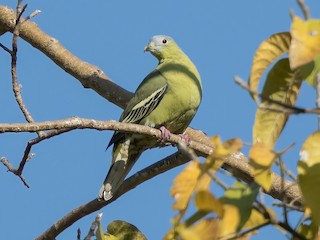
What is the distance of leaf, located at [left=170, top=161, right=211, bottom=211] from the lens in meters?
1.55

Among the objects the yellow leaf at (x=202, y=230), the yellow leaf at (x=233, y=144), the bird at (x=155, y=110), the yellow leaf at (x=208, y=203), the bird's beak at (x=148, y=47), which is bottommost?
the yellow leaf at (x=202, y=230)

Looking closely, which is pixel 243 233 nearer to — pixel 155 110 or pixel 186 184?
pixel 186 184

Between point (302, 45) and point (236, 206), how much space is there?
391 millimetres

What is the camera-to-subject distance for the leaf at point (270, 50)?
192cm

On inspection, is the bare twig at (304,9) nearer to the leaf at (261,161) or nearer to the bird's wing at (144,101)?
the leaf at (261,161)

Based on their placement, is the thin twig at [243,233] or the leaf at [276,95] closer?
the thin twig at [243,233]

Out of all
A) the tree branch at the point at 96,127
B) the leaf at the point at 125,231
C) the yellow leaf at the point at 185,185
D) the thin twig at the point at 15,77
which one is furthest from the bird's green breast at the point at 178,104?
the yellow leaf at the point at 185,185

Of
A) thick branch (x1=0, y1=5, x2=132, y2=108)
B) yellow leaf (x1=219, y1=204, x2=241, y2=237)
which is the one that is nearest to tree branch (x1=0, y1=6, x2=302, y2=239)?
thick branch (x1=0, y1=5, x2=132, y2=108)

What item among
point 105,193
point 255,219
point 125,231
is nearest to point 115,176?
point 105,193

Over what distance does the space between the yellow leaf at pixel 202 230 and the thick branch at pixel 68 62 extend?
4.16 metres

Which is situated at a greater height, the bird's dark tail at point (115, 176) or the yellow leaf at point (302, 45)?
the yellow leaf at point (302, 45)

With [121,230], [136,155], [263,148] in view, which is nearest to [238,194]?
[263,148]

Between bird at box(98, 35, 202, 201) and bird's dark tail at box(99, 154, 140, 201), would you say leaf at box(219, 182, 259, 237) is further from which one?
bird at box(98, 35, 202, 201)

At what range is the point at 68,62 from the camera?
569 centimetres
